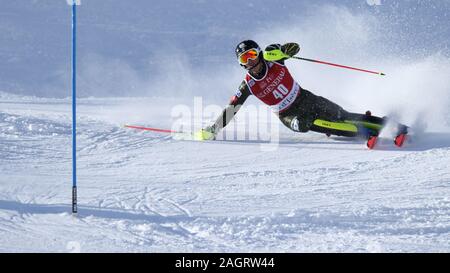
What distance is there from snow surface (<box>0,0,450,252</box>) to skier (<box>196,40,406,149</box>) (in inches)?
10.0

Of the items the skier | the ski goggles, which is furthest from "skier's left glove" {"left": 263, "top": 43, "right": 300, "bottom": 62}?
the ski goggles

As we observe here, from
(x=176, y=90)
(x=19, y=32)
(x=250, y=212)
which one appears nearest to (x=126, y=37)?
(x=19, y=32)

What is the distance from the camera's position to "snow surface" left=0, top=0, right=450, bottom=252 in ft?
16.5

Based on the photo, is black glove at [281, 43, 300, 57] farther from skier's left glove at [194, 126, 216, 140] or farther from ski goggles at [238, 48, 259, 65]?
skier's left glove at [194, 126, 216, 140]

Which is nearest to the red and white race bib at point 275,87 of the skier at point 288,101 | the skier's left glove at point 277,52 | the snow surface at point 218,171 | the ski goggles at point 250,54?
the skier at point 288,101

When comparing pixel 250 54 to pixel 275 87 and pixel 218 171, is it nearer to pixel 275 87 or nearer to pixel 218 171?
pixel 275 87

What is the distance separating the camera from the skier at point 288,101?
8148 millimetres

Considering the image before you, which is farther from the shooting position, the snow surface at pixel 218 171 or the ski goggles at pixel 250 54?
the ski goggles at pixel 250 54

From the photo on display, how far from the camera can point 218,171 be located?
7.16 meters

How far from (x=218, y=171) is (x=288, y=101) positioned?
181cm

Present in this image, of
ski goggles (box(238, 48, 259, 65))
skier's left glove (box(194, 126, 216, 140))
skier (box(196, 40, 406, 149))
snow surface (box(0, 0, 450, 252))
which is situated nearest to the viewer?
snow surface (box(0, 0, 450, 252))

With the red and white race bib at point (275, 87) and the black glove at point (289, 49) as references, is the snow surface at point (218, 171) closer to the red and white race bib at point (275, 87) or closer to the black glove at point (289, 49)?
the red and white race bib at point (275, 87)

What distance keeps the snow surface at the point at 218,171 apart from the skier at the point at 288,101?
0.25m

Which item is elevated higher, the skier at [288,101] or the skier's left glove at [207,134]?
the skier at [288,101]
